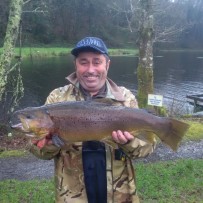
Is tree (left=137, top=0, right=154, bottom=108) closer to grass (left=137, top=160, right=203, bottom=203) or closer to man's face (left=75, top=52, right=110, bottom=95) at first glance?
grass (left=137, top=160, right=203, bottom=203)

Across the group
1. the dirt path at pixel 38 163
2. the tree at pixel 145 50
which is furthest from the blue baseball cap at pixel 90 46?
the tree at pixel 145 50

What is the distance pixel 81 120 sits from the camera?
3158 mm

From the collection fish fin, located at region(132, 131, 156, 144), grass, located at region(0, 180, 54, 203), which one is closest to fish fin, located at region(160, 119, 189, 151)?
fish fin, located at region(132, 131, 156, 144)

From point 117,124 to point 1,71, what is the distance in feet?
28.1

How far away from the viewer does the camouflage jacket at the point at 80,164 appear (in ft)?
10.7

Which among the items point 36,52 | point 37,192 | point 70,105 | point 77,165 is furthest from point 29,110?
point 36,52

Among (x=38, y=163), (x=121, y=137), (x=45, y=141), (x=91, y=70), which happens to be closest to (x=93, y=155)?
(x=121, y=137)

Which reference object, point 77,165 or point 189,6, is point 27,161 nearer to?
point 77,165

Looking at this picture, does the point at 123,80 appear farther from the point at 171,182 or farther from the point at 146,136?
the point at 146,136

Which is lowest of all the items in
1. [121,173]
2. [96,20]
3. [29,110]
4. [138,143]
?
[121,173]

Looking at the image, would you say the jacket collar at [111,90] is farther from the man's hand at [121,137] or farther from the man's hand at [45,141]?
the man's hand at [45,141]

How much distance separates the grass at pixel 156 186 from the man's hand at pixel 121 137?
11.3ft

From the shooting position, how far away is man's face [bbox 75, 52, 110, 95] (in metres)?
3.26

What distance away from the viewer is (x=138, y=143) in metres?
3.29
